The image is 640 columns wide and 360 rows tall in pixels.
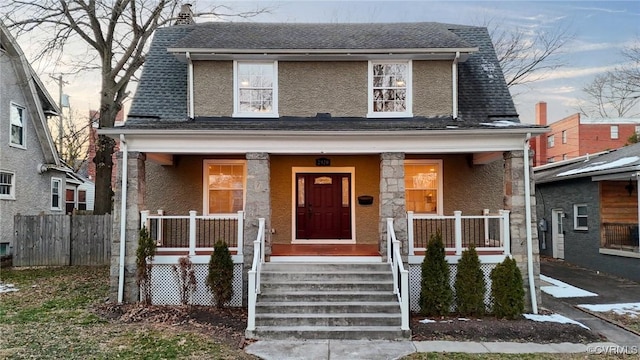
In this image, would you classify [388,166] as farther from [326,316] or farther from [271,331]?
[271,331]

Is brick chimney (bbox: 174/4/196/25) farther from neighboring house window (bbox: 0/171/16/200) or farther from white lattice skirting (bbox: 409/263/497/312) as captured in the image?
white lattice skirting (bbox: 409/263/497/312)

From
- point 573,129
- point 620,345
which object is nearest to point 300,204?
point 620,345

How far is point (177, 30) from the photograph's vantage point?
40.3 ft

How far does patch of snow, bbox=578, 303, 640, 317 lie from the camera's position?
8.62 m

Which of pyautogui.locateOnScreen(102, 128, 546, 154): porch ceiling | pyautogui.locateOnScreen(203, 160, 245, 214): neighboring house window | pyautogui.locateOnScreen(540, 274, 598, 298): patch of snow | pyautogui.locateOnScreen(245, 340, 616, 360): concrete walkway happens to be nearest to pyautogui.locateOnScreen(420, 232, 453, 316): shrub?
pyautogui.locateOnScreen(245, 340, 616, 360): concrete walkway

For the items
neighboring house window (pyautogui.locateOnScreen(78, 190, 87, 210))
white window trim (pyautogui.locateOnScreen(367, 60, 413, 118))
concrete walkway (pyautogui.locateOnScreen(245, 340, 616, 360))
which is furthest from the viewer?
neighboring house window (pyautogui.locateOnScreen(78, 190, 87, 210))

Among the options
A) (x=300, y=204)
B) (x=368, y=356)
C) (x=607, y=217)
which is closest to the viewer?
(x=368, y=356)

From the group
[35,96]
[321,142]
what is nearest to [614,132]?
[321,142]

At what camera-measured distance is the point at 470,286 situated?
8.23m

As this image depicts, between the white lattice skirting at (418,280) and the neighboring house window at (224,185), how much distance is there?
481cm

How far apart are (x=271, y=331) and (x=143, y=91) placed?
22.2 ft

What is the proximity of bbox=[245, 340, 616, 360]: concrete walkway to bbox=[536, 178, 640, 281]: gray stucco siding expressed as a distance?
7188 millimetres

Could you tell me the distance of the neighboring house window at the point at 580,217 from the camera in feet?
48.0

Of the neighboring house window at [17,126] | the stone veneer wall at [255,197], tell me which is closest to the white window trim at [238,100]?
the stone veneer wall at [255,197]
